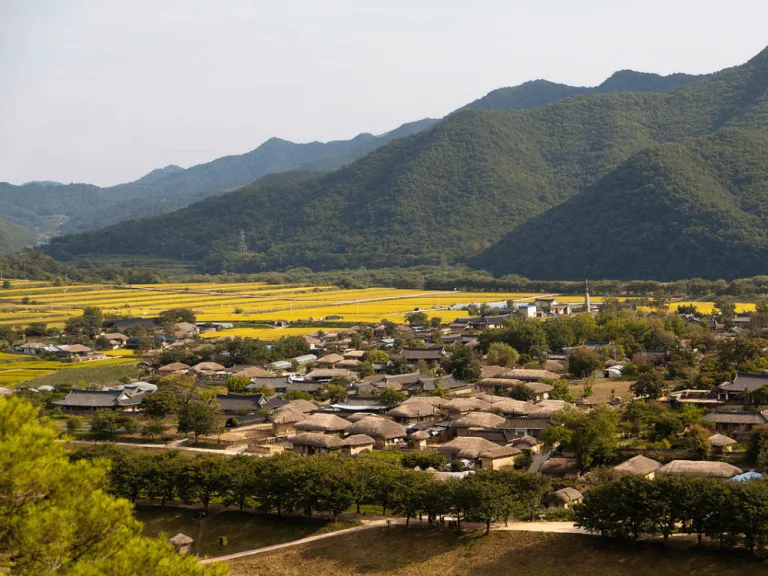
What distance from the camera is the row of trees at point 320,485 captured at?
80.1ft

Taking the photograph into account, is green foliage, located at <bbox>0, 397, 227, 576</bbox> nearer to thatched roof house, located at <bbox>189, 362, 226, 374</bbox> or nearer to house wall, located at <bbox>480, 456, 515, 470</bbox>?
house wall, located at <bbox>480, 456, 515, 470</bbox>

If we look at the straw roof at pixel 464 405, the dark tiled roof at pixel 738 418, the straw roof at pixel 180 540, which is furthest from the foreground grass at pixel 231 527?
the dark tiled roof at pixel 738 418

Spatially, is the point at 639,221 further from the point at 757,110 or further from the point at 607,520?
the point at 607,520

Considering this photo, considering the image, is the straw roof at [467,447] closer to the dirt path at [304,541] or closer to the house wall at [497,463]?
the house wall at [497,463]

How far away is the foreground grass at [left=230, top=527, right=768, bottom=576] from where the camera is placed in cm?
2175

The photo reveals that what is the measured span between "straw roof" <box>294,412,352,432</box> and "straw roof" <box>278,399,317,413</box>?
199cm

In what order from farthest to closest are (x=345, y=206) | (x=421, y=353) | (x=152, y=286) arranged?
(x=345, y=206) < (x=152, y=286) < (x=421, y=353)

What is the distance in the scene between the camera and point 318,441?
105ft

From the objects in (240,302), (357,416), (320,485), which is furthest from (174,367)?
(240,302)

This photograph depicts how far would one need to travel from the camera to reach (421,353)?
166ft

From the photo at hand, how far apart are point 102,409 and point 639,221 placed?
79498 mm

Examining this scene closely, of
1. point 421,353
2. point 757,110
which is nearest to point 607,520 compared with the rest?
point 421,353

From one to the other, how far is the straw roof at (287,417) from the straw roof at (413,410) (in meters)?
3.41

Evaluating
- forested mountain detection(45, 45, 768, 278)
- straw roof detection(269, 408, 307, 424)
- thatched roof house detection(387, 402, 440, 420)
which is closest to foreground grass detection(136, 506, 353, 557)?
straw roof detection(269, 408, 307, 424)
